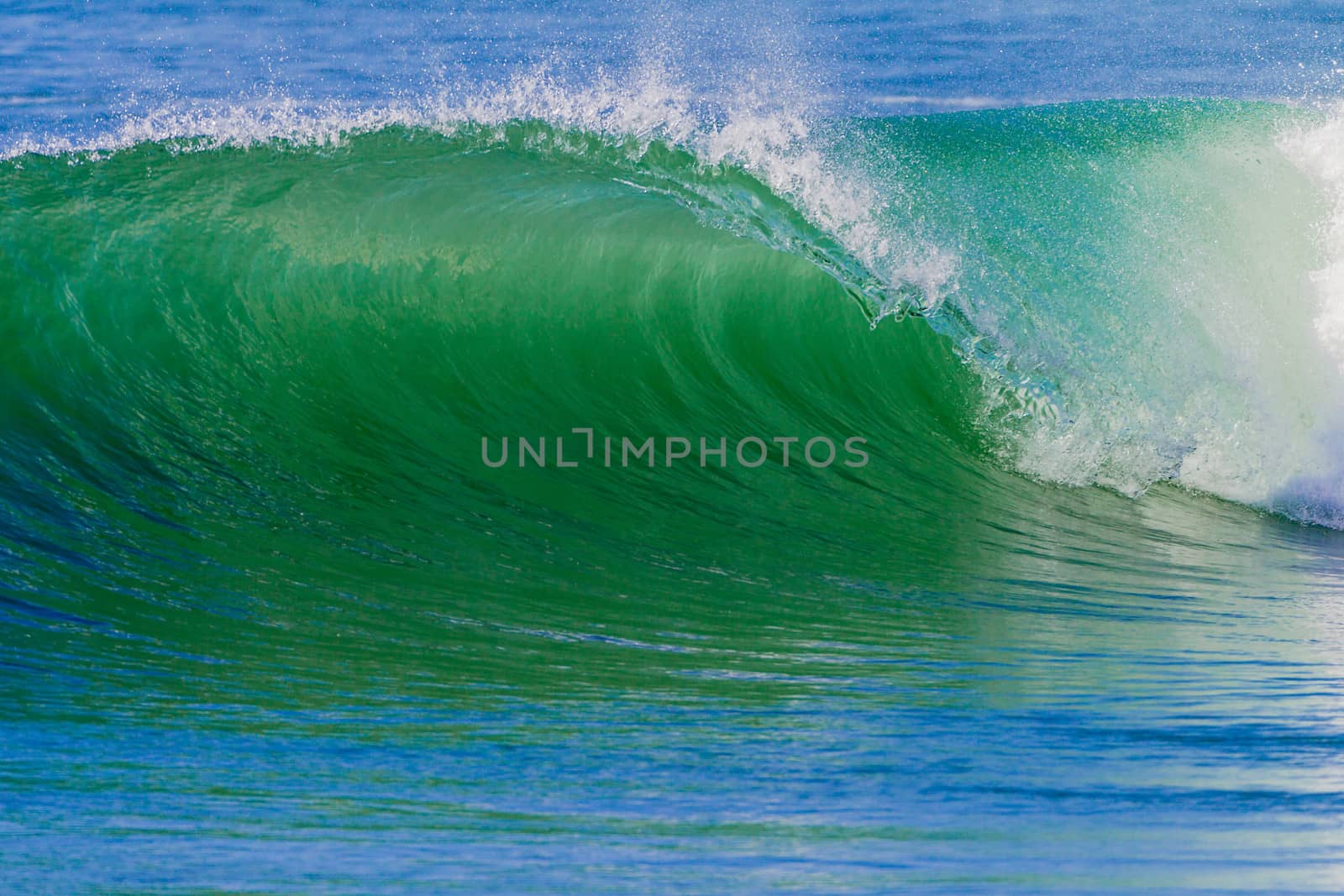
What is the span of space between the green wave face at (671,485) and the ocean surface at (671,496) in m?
0.02

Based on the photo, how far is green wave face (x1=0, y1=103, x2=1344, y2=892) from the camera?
2926 mm

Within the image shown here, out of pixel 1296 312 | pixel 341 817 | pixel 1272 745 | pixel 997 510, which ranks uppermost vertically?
pixel 1296 312

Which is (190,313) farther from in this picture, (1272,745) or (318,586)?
(1272,745)

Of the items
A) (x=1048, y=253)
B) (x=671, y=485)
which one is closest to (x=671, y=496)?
(x=671, y=485)

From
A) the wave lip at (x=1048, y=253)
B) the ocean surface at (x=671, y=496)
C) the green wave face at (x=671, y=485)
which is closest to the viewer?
the ocean surface at (x=671, y=496)

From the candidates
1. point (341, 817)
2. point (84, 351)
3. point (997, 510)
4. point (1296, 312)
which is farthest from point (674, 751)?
point (1296, 312)

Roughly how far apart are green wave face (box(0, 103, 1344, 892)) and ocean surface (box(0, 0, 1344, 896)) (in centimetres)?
2

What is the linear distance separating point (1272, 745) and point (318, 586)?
9.34 feet

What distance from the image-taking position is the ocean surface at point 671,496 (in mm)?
2686

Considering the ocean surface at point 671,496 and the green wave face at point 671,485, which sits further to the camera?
the green wave face at point 671,485

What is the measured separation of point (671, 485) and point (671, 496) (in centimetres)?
15

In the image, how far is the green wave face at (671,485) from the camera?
115 inches

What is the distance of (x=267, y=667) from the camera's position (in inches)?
141

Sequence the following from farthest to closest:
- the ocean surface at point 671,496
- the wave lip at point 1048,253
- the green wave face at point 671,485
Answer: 1. the wave lip at point 1048,253
2. the green wave face at point 671,485
3. the ocean surface at point 671,496
